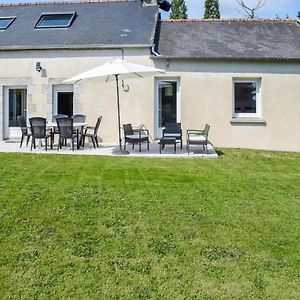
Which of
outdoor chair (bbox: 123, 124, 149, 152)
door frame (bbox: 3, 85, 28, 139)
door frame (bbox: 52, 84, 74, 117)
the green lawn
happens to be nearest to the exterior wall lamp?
door frame (bbox: 52, 84, 74, 117)

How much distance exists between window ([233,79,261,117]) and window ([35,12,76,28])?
297 inches

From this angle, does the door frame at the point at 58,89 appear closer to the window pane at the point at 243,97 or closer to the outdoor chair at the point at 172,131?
the outdoor chair at the point at 172,131

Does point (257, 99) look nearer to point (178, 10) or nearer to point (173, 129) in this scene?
point (173, 129)

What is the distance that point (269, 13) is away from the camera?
121 ft

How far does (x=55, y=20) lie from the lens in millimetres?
16969

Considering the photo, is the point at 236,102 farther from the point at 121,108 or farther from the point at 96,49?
the point at 96,49

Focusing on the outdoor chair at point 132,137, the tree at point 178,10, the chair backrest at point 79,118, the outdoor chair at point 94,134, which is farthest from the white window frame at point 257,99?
the tree at point 178,10

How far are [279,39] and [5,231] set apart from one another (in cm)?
1367

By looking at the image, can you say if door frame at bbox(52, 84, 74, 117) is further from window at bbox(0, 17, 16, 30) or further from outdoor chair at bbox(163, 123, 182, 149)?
outdoor chair at bbox(163, 123, 182, 149)

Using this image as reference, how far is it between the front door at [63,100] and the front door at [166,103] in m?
3.41

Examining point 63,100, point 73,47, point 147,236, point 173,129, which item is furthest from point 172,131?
point 147,236

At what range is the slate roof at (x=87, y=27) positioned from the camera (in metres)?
14.9

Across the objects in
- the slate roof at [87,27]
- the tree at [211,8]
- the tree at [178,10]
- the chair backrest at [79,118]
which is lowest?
the chair backrest at [79,118]

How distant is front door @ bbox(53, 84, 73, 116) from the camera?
15117 mm
